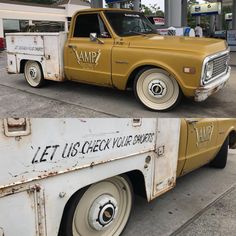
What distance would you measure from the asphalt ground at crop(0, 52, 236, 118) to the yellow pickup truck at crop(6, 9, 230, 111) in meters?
0.24

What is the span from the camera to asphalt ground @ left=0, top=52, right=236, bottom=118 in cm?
534

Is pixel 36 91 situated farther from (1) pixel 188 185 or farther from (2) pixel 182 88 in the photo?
(1) pixel 188 185

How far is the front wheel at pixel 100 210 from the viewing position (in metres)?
2.91

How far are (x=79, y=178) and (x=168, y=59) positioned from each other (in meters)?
3.26

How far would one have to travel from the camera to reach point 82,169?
2730mm

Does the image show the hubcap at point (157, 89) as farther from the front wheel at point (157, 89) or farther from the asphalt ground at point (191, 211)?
the asphalt ground at point (191, 211)

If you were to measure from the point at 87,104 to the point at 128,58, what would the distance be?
1.08m

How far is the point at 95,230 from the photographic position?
10.4 ft

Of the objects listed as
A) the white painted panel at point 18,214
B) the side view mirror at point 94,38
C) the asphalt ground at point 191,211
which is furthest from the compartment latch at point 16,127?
the side view mirror at point 94,38

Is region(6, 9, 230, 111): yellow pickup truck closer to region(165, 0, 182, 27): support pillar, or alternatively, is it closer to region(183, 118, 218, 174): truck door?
region(183, 118, 218, 174): truck door

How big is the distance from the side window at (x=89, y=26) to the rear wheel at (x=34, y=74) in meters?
1.27

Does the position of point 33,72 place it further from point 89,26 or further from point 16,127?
point 16,127

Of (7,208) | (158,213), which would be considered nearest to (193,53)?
(158,213)

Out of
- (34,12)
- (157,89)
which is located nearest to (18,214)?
(157,89)
